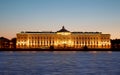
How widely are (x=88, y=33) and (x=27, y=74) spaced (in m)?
100

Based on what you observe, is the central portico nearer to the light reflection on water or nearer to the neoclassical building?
the neoclassical building

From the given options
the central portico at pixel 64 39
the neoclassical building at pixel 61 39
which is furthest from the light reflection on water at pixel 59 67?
the central portico at pixel 64 39

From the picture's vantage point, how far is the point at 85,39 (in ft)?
424

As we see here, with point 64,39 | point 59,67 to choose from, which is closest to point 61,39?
point 64,39

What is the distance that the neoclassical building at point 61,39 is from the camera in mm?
129375

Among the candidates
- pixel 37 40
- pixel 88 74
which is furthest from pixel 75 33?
pixel 88 74

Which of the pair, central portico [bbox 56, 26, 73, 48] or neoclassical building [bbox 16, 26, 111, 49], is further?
central portico [bbox 56, 26, 73, 48]

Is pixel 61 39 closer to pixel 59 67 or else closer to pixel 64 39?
pixel 64 39

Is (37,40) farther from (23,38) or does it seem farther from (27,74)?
(27,74)

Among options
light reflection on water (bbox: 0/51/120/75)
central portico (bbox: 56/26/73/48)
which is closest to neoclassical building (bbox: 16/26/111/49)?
central portico (bbox: 56/26/73/48)

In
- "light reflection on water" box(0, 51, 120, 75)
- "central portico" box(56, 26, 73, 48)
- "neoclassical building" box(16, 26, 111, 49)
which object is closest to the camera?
"light reflection on water" box(0, 51, 120, 75)

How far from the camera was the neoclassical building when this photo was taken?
424 feet

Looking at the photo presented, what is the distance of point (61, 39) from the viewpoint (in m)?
133

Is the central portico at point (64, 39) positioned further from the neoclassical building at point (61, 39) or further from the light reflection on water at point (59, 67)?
the light reflection on water at point (59, 67)
